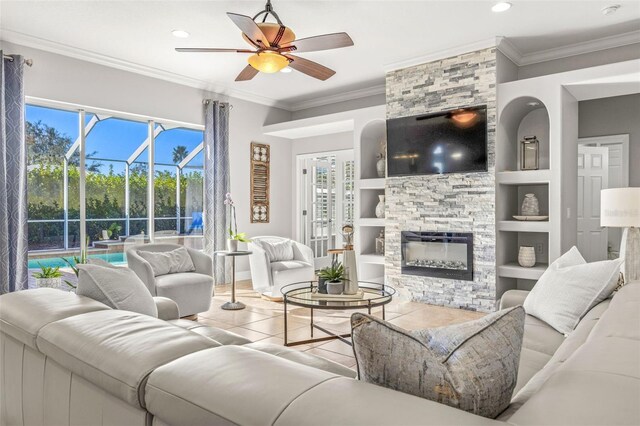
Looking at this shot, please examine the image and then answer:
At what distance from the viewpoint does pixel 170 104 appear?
5812 millimetres

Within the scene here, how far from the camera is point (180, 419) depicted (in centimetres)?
103

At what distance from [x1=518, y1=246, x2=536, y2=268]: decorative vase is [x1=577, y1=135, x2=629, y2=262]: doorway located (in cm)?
126

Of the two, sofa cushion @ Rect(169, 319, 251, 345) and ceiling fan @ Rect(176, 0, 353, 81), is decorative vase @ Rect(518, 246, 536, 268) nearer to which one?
ceiling fan @ Rect(176, 0, 353, 81)

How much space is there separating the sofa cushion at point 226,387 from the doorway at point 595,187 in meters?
5.53

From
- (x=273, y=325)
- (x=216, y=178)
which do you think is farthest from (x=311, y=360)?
(x=216, y=178)

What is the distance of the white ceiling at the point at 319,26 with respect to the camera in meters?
3.80

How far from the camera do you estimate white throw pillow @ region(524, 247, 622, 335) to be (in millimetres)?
2254

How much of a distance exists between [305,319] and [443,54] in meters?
3.25

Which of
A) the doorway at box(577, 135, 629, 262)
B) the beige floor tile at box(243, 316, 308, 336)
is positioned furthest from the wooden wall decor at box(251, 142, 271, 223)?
the doorway at box(577, 135, 629, 262)

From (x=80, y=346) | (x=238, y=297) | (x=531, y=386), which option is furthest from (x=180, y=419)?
(x=238, y=297)

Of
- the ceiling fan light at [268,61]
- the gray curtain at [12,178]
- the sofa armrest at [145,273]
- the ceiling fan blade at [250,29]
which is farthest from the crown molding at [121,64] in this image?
the ceiling fan blade at [250,29]

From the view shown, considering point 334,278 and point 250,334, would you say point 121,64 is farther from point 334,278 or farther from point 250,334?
point 334,278

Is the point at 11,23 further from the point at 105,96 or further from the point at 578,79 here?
the point at 578,79

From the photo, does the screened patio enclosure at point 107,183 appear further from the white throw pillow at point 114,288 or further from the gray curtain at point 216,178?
the white throw pillow at point 114,288
